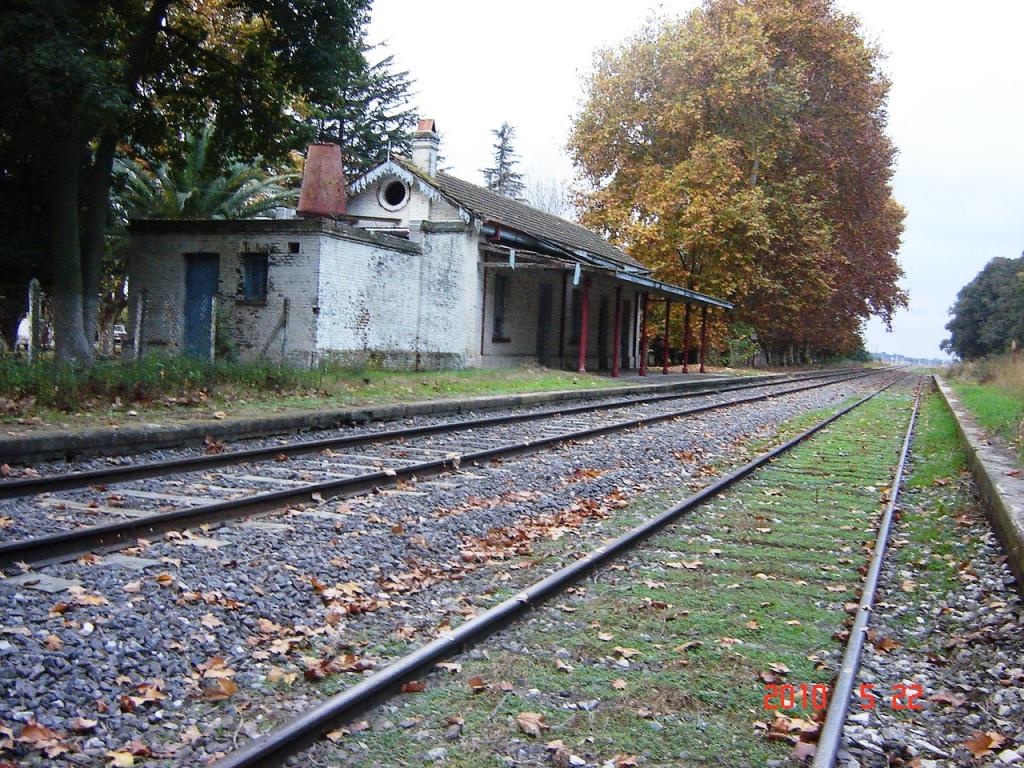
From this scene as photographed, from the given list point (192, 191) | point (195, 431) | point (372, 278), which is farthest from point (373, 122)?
point (195, 431)

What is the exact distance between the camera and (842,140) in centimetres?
4125

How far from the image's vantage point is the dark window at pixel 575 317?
30.5 metres

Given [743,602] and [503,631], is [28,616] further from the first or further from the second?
[743,602]

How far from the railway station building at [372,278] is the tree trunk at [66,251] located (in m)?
2.98

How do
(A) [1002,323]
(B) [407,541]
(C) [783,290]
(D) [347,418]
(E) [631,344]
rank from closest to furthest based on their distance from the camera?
(B) [407,541] < (D) [347,418] < (E) [631,344] < (C) [783,290] < (A) [1002,323]

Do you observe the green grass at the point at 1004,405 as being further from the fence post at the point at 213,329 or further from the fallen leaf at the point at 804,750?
the fence post at the point at 213,329

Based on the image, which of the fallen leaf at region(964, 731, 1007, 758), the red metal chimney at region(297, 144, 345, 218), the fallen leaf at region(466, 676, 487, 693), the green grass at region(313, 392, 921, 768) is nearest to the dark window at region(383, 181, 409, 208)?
the red metal chimney at region(297, 144, 345, 218)

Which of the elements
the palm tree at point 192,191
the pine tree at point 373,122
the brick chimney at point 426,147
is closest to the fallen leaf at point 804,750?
the brick chimney at point 426,147

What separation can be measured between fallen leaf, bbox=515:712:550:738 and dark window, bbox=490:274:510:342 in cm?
2231

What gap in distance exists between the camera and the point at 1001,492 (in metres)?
7.47

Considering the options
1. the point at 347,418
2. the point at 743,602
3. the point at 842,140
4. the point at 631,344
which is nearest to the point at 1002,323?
the point at 842,140

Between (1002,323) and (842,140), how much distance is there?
3598cm

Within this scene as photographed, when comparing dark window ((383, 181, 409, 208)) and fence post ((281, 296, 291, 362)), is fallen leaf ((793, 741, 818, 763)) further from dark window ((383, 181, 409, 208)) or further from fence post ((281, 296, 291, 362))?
dark window ((383, 181, 409, 208))
